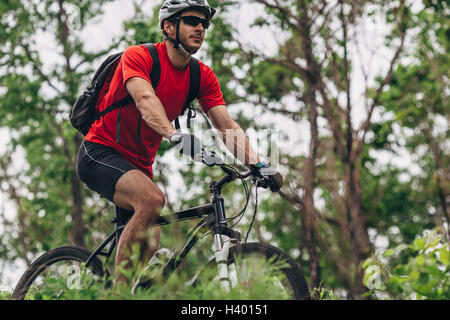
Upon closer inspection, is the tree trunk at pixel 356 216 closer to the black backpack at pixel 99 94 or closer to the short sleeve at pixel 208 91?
the short sleeve at pixel 208 91

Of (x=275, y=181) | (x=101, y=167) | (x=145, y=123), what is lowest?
(x=275, y=181)

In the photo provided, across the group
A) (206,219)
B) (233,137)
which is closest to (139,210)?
(206,219)

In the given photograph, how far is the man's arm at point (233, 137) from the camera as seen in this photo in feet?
13.4

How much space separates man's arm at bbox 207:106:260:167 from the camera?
4.08 metres

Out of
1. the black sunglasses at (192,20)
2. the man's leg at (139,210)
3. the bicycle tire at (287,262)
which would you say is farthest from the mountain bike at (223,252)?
the black sunglasses at (192,20)

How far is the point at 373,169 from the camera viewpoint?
91.1ft

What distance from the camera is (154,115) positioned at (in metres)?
3.71

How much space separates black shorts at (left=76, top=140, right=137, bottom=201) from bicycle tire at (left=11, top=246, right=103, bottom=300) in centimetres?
56

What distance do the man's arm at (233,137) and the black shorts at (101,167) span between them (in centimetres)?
71

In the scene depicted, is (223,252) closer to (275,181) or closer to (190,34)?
(275,181)

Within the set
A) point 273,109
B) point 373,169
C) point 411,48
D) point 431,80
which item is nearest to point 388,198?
point 373,169

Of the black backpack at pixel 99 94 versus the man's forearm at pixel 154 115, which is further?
the black backpack at pixel 99 94

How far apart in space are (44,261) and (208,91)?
1704mm

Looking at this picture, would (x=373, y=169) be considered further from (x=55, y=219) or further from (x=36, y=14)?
(x=36, y=14)
